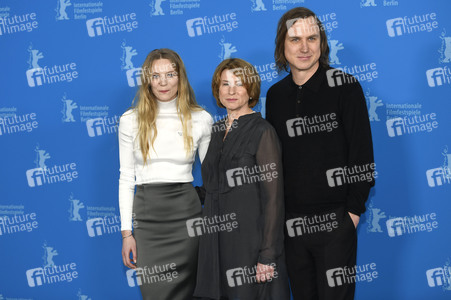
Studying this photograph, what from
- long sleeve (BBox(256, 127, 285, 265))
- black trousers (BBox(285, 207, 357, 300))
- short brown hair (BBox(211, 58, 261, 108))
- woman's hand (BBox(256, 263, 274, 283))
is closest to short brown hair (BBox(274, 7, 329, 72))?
short brown hair (BBox(211, 58, 261, 108))

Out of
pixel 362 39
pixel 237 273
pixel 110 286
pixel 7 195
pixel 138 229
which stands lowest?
pixel 110 286

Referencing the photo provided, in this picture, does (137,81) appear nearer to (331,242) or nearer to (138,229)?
(138,229)

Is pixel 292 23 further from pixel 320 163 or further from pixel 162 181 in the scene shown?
pixel 162 181

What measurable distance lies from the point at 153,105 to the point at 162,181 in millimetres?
391

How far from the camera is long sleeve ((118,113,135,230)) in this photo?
204 centimetres

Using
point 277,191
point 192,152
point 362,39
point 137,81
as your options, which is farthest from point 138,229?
point 362,39

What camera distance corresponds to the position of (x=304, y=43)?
5.90ft

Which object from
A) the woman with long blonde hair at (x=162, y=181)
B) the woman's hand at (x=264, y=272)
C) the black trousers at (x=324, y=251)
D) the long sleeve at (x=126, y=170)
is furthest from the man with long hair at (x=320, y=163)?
the long sleeve at (x=126, y=170)

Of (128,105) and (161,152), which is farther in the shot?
(128,105)

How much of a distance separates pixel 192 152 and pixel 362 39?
1.39 m

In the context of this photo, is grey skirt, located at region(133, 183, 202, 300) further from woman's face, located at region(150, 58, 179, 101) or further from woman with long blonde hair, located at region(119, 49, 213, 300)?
woman's face, located at region(150, 58, 179, 101)

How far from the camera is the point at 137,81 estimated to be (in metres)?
2.72

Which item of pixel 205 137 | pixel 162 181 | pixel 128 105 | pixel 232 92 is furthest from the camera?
pixel 128 105

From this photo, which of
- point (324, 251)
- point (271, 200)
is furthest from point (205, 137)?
point (324, 251)
